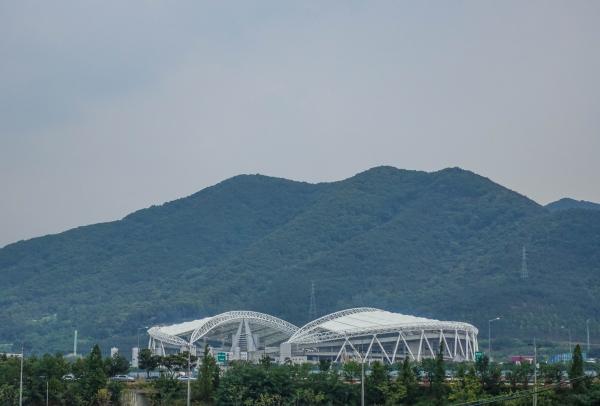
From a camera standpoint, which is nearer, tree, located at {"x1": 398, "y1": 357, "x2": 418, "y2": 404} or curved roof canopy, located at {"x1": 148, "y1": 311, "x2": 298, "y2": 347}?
tree, located at {"x1": 398, "y1": 357, "x2": 418, "y2": 404}

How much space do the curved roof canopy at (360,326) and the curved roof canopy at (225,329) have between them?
8.87 m

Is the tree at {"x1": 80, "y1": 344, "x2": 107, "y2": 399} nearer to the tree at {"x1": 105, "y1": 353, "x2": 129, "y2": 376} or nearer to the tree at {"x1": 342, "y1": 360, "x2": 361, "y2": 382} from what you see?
the tree at {"x1": 105, "y1": 353, "x2": 129, "y2": 376}

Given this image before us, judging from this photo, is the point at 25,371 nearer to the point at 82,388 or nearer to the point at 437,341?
the point at 82,388

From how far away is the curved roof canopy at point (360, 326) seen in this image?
123 meters

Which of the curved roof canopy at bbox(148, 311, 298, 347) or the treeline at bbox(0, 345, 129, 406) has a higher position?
the curved roof canopy at bbox(148, 311, 298, 347)

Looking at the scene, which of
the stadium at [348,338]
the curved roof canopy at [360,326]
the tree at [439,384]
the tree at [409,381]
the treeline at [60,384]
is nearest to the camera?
the tree at [439,384]

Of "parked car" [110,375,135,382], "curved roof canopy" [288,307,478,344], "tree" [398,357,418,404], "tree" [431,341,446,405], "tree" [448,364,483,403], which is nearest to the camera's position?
"tree" [448,364,483,403]

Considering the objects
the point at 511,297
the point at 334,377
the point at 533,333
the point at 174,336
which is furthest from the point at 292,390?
the point at 511,297

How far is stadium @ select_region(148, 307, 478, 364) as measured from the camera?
12356 cm

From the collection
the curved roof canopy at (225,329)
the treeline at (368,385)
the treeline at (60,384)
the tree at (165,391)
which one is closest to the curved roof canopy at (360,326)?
the curved roof canopy at (225,329)

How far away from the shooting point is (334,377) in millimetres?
74688

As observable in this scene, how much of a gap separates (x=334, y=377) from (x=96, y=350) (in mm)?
16809

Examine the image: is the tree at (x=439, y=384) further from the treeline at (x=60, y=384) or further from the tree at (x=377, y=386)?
the treeline at (x=60, y=384)

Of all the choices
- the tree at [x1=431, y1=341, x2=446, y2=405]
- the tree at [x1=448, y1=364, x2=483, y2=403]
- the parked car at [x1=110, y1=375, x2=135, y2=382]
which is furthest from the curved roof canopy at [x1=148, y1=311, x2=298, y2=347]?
the tree at [x1=431, y1=341, x2=446, y2=405]
